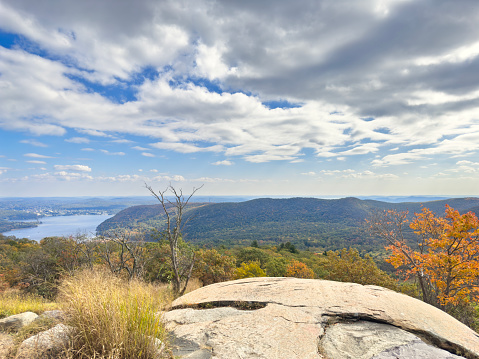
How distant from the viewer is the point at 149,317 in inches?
137

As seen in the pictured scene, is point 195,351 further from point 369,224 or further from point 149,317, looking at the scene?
point 369,224

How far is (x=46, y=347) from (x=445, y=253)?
14.5 meters

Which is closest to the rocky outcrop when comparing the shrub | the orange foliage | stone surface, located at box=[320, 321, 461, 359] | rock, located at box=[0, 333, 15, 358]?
stone surface, located at box=[320, 321, 461, 359]

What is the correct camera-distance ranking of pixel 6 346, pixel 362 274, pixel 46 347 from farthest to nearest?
1. pixel 362 274
2. pixel 6 346
3. pixel 46 347

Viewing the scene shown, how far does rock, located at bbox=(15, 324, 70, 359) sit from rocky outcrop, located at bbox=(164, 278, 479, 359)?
1.74 m

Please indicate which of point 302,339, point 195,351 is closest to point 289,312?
point 302,339

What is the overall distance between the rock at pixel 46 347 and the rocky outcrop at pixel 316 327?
1.74 metres

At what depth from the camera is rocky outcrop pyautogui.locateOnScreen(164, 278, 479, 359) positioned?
392 centimetres

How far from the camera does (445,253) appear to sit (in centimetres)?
1054

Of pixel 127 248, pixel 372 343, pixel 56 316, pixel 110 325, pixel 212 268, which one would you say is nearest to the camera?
pixel 110 325

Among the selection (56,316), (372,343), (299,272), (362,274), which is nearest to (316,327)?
(372,343)

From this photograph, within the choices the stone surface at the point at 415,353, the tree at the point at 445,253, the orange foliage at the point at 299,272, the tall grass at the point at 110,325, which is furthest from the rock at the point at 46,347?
the orange foliage at the point at 299,272

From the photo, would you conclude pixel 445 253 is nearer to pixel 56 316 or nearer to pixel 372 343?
pixel 372 343

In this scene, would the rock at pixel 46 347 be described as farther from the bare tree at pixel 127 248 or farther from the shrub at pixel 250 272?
the shrub at pixel 250 272
